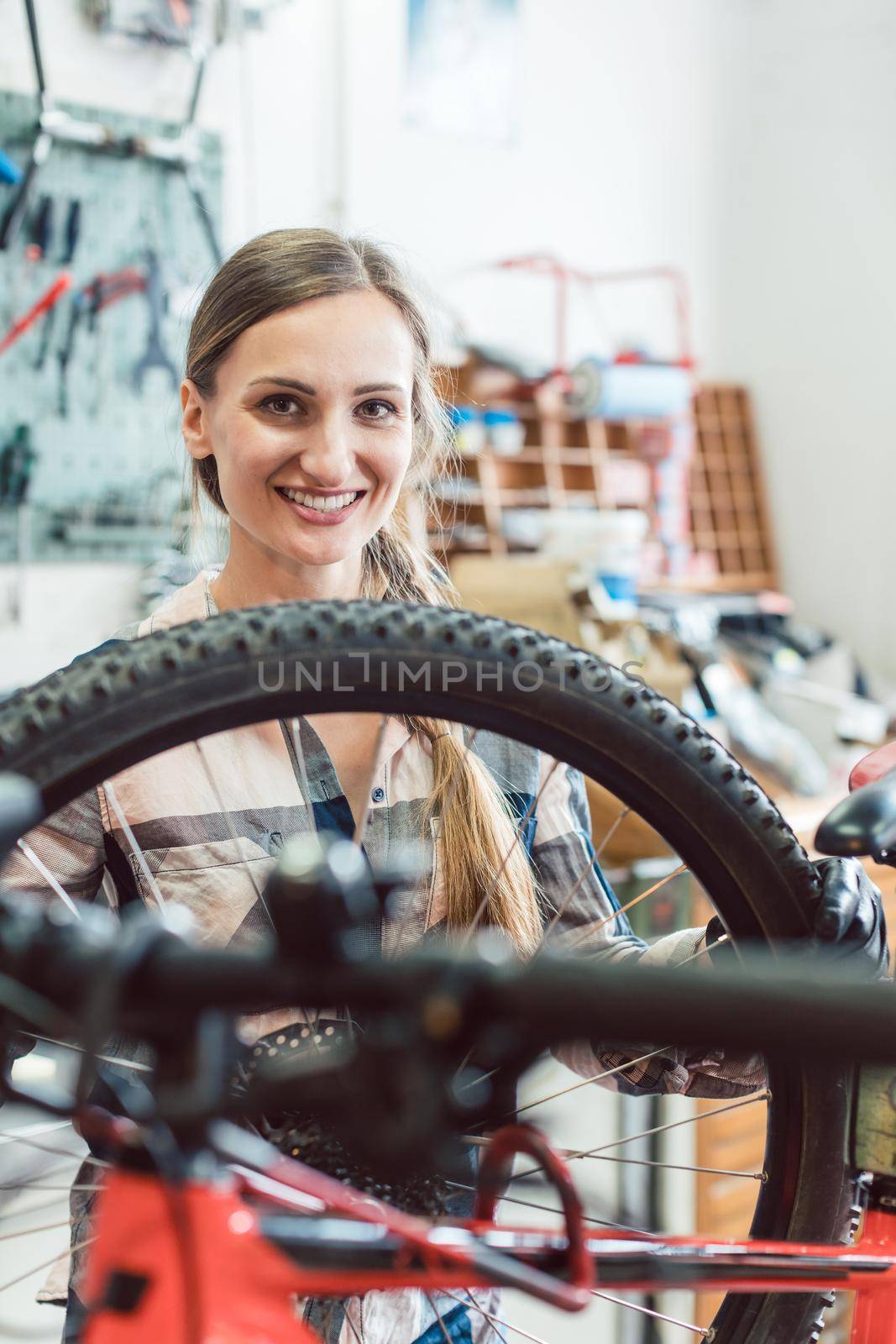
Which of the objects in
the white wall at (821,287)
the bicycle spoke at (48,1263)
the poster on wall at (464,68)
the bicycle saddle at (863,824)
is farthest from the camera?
the white wall at (821,287)

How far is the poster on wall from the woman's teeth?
308 cm

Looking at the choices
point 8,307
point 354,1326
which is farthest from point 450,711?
point 8,307

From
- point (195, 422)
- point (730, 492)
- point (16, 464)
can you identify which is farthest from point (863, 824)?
point (730, 492)

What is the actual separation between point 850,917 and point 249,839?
1.15 feet

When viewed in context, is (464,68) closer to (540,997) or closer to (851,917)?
(851,917)

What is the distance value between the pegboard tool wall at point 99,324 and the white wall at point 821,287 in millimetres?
2715

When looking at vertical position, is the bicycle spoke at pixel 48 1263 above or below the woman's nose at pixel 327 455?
below

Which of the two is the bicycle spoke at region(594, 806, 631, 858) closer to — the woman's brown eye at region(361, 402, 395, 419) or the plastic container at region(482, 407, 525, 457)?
the woman's brown eye at region(361, 402, 395, 419)

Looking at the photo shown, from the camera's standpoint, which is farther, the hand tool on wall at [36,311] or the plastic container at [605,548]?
the plastic container at [605,548]

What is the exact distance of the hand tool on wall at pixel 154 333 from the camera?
2.31 m

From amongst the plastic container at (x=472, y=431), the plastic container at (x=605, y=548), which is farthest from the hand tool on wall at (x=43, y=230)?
the plastic container at (x=605, y=548)

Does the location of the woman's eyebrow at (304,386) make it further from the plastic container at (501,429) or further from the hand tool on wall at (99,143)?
the plastic container at (501,429)

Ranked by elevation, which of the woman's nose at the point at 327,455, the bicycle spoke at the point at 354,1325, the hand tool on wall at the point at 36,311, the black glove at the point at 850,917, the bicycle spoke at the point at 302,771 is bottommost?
the bicycle spoke at the point at 354,1325

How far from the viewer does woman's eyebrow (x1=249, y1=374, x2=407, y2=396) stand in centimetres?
69
